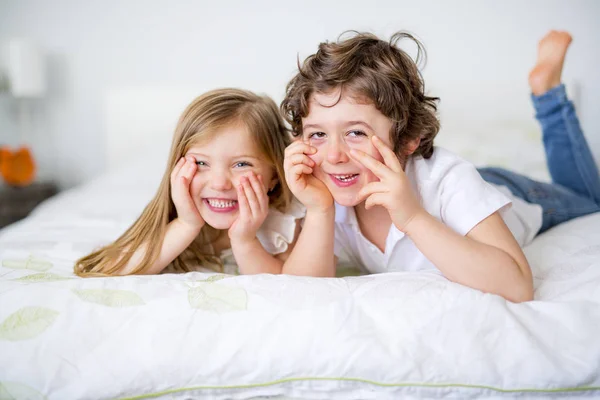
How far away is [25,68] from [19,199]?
66cm

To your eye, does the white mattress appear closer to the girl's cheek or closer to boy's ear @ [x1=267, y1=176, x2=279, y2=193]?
the girl's cheek

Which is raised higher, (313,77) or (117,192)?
(313,77)

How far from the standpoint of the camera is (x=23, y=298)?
886mm

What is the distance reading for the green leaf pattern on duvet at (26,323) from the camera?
32.5 inches

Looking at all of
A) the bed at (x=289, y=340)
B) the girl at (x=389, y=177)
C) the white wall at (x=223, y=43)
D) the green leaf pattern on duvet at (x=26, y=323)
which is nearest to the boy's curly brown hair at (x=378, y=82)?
the girl at (x=389, y=177)

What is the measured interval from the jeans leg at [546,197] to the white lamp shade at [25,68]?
229 cm

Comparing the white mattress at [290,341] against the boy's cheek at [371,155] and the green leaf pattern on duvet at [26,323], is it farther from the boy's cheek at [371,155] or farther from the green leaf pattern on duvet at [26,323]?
the boy's cheek at [371,155]

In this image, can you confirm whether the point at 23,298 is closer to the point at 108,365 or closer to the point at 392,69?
the point at 108,365

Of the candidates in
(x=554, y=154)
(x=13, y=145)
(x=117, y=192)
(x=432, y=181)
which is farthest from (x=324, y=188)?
(x=13, y=145)

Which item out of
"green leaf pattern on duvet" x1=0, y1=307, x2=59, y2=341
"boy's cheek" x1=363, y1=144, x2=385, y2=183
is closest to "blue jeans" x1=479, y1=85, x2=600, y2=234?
"boy's cheek" x1=363, y1=144, x2=385, y2=183

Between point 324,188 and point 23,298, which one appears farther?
point 324,188

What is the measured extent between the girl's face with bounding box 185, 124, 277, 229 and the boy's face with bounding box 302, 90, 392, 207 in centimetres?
15

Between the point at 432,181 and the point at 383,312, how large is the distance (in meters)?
0.39

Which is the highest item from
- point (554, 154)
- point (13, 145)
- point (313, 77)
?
point (313, 77)
